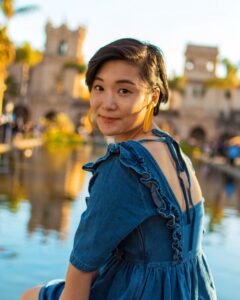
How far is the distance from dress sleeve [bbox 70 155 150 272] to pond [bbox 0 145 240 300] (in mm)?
2737

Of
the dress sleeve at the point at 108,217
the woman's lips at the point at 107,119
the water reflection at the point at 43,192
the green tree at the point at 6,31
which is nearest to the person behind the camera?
the dress sleeve at the point at 108,217

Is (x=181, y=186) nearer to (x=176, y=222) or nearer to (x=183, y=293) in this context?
(x=176, y=222)

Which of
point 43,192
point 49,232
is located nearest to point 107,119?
point 49,232

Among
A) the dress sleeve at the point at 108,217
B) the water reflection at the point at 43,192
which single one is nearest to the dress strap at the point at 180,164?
the dress sleeve at the point at 108,217

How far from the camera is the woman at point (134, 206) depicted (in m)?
1.83

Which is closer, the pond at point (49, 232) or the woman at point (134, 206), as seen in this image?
the woman at point (134, 206)

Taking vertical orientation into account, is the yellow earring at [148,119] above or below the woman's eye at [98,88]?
below

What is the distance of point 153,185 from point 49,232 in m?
5.48

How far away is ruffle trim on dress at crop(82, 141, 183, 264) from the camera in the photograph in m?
1.85

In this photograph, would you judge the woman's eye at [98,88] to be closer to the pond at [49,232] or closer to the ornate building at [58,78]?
the pond at [49,232]

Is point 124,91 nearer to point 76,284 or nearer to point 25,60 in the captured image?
point 76,284

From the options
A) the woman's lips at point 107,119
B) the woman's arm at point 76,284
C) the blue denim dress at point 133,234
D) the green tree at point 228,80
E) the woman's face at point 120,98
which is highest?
the green tree at point 228,80

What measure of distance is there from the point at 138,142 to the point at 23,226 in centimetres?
571

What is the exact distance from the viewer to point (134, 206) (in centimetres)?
184
